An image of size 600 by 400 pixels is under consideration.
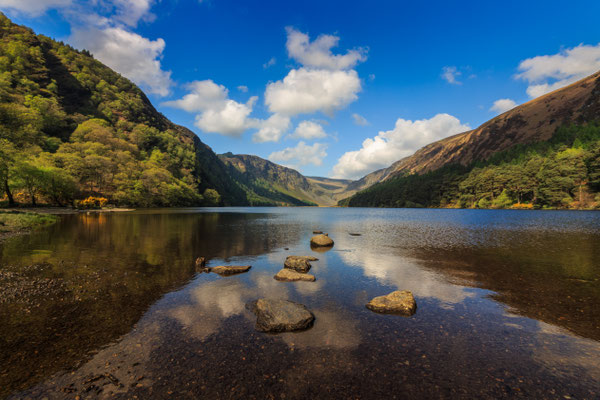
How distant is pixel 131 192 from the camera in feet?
434

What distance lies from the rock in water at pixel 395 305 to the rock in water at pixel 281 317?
3.90 metres

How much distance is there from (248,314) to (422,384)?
28.6 ft

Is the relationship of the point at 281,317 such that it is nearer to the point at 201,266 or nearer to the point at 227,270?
the point at 227,270

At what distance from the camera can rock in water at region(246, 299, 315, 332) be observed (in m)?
11.5

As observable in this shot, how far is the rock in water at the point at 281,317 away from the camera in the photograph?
452 inches

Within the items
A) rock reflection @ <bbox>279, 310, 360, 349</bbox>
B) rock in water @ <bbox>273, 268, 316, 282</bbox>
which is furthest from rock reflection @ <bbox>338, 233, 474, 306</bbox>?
rock reflection @ <bbox>279, 310, 360, 349</bbox>

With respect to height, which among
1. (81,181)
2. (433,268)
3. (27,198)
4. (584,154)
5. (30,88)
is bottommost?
(433,268)

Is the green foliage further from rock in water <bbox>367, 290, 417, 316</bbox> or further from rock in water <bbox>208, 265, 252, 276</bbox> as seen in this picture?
rock in water <bbox>208, 265, 252, 276</bbox>

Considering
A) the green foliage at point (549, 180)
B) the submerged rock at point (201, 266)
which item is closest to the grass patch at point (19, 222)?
the submerged rock at point (201, 266)

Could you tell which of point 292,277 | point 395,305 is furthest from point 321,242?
point 395,305

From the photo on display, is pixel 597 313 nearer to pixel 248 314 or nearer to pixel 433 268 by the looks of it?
pixel 433 268

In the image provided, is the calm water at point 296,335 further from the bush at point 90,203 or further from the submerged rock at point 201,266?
the bush at point 90,203

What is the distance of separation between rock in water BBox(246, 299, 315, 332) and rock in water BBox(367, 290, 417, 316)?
3.90 metres

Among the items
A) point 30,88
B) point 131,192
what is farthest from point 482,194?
point 30,88
